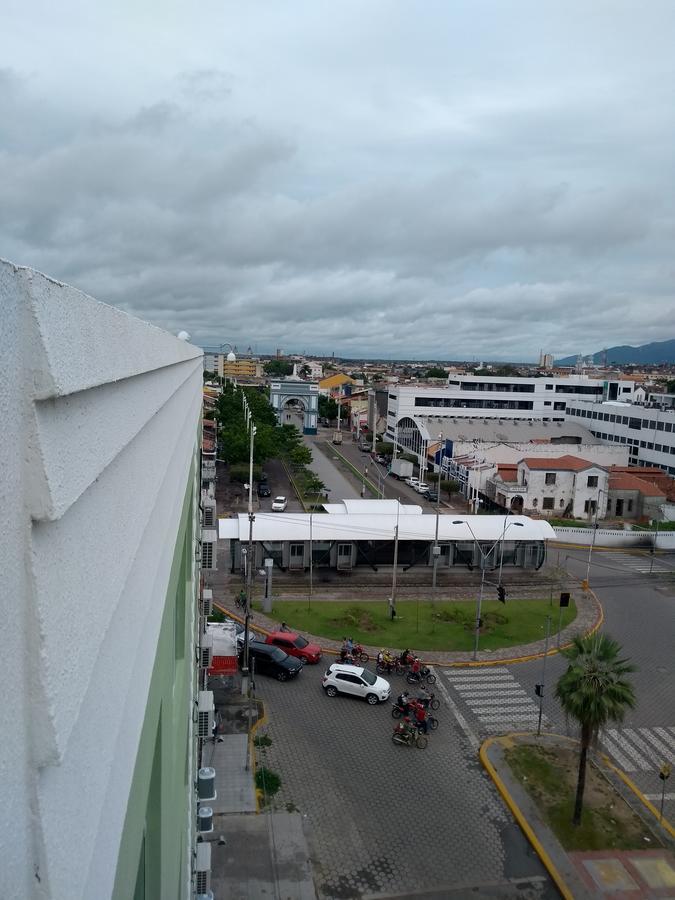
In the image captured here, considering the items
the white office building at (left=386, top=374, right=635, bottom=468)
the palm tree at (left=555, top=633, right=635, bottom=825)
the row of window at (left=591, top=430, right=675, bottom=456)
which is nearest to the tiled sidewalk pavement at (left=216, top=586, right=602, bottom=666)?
the palm tree at (left=555, top=633, right=635, bottom=825)

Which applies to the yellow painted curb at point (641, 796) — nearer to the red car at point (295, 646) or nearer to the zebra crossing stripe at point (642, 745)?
the zebra crossing stripe at point (642, 745)

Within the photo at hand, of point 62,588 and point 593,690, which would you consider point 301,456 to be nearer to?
point 593,690

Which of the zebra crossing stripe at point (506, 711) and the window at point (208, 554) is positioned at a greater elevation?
the window at point (208, 554)

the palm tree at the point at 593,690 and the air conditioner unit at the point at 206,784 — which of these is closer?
the air conditioner unit at the point at 206,784

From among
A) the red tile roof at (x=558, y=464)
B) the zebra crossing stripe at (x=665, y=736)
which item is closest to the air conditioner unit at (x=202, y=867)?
the zebra crossing stripe at (x=665, y=736)

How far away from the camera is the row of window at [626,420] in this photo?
138ft

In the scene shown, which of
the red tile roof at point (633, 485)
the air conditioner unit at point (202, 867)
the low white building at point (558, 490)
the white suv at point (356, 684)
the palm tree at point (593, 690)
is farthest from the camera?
the red tile roof at point (633, 485)

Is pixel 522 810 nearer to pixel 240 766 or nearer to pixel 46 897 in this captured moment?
pixel 240 766

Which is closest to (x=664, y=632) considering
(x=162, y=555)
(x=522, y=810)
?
(x=522, y=810)

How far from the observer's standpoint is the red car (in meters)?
16.9

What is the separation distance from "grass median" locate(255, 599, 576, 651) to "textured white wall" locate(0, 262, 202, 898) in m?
17.8

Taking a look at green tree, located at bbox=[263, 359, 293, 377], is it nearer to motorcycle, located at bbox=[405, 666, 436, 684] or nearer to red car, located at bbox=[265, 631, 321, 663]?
red car, located at bbox=[265, 631, 321, 663]

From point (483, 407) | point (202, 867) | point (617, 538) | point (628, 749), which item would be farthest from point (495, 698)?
point (483, 407)

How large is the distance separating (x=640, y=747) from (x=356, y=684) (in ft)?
20.6
